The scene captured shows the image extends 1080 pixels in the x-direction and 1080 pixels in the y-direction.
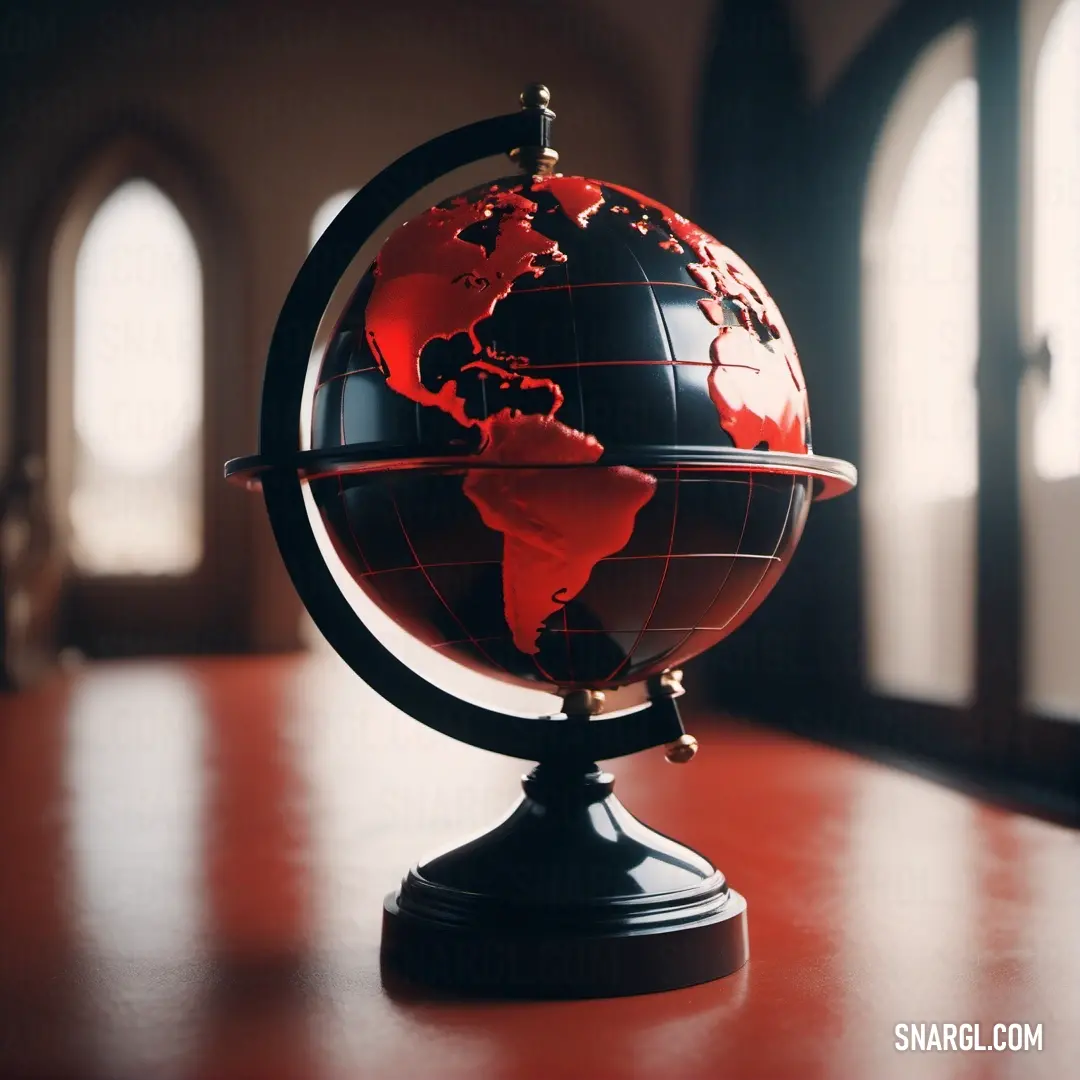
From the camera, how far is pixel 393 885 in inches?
102

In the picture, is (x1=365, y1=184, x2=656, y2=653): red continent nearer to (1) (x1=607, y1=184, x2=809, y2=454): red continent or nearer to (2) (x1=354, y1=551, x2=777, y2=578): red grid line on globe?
(2) (x1=354, y1=551, x2=777, y2=578): red grid line on globe

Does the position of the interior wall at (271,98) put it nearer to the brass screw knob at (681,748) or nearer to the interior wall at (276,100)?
the interior wall at (276,100)

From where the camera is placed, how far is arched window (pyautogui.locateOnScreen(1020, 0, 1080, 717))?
12.6 ft

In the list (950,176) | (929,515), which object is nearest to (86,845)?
(929,515)

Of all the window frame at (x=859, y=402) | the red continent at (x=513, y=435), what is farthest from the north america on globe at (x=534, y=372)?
the window frame at (x=859, y=402)

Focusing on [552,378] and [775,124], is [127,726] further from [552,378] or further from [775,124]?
[552,378]

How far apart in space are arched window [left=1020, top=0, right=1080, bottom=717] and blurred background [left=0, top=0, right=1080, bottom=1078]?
0.01 metres

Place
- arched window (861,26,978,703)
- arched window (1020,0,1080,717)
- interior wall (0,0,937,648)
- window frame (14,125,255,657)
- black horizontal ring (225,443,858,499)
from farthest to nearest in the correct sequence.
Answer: window frame (14,125,255,657)
interior wall (0,0,937,648)
arched window (861,26,978,703)
arched window (1020,0,1080,717)
black horizontal ring (225,443,858,499)

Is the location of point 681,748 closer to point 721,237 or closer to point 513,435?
point 513,435

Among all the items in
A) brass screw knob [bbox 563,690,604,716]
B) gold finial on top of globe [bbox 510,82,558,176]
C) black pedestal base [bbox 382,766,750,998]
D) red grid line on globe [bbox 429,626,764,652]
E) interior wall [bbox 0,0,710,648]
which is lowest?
black pedestal base [bbox 382,766,750,998]

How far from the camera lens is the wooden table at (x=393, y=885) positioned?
5.40ft

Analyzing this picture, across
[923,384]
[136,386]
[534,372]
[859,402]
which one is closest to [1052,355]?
[923,384]

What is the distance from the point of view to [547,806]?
202cm

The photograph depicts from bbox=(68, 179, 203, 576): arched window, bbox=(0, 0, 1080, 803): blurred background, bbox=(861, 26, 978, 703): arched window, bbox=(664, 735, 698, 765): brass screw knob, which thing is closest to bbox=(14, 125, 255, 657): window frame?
bbox=(0, 0, 1080, 803): blurred background
